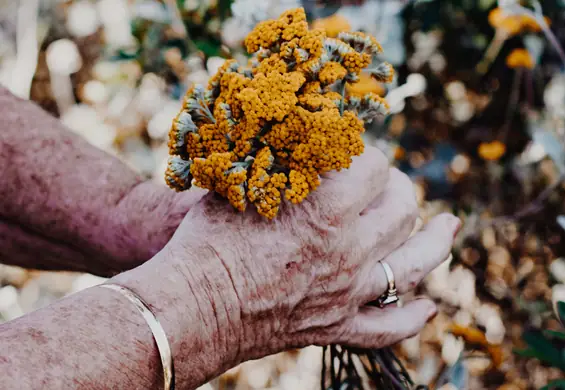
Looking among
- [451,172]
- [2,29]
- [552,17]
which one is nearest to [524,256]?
[451,172]

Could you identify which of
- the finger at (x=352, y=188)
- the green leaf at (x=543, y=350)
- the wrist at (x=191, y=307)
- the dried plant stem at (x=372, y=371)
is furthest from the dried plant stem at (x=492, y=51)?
the wrist at (x=191, y=307)

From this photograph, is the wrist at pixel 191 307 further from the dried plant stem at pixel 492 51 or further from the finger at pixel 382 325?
the dried plant stem at pixel 492 51

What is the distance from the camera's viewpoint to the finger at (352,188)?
83 centimetres

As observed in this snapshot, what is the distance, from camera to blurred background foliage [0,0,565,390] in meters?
1.77

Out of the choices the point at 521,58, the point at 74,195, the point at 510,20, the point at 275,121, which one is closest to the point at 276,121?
the point at 275,121

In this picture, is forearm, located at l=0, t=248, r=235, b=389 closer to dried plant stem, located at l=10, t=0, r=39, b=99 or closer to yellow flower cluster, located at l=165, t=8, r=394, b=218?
yellow flower cluster, located at l=165, t=8, r=394, b=218

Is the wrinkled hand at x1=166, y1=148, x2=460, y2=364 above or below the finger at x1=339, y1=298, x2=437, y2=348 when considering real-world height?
above

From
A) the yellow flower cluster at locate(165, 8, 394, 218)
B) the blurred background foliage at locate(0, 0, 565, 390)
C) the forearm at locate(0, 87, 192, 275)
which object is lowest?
the blurred background foliage at locate(0, 0, 565, 390)

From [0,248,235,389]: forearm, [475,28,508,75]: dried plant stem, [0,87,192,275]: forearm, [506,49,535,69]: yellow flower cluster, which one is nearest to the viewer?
[0,248,235,389]: forearm

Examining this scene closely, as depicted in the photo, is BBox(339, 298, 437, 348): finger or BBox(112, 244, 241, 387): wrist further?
BBox(339, 298, 437, 348): finger

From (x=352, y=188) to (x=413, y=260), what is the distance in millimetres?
203

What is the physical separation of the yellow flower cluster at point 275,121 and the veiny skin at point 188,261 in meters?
0.07

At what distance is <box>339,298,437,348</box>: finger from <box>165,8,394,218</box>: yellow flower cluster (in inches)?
10.4

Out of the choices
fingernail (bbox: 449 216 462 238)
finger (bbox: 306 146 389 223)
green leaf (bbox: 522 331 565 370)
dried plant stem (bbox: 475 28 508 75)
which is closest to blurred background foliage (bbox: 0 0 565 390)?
dried plant stem (bbox: 475 28 508 75)
